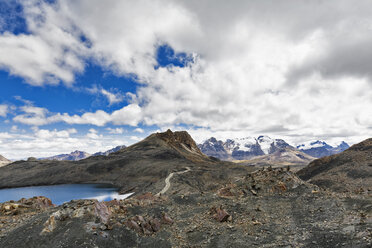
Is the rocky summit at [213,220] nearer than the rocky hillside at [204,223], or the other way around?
the rocky hillside at [204,223]

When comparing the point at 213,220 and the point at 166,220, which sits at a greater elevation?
the point at 166,220

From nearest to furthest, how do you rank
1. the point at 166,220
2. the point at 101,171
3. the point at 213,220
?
the point at 166,220 → the point at 213,220 → the point at 101,171

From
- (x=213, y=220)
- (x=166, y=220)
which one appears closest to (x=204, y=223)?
(x=213, y=220)

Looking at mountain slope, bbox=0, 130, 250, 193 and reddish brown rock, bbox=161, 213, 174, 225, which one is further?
mountain slope, bbox=0, 130, 250, 193

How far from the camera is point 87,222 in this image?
17875 millimetres

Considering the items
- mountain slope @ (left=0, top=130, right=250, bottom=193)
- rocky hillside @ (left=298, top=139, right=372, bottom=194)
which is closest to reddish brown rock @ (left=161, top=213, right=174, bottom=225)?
rocky hillside @ (left=298, top=139, right=372, bottom=194)

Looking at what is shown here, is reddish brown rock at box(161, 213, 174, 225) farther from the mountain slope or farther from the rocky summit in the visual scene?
the mountain slope

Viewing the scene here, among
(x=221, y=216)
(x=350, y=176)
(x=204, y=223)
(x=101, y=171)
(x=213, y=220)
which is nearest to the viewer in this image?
(x=204, y=223)

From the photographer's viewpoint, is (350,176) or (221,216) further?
(350,176)

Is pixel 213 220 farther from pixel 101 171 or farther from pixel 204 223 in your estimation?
pixel 101 171

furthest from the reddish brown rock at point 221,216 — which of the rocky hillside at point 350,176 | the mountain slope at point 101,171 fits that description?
the mountain slope at point 101,171

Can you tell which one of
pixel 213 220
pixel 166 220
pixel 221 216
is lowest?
pixel 213 220

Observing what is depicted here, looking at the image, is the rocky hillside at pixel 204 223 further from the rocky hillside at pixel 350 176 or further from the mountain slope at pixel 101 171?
the mountain slope at pixel 101 171

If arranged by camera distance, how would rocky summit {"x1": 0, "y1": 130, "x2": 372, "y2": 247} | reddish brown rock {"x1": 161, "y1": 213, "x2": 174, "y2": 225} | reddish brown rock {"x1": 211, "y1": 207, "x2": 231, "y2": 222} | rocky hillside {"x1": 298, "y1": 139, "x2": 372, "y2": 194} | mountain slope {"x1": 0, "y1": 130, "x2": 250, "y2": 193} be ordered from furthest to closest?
mountain slope {"x1": 0, "y1": 130, "x2": 250, "y2": 193}
rocky hillside {"x1": 298, "y1": 139, "x2": 372, "y2": 194}
reddish brown rock {"x1": 211, "y1": 207, "x2": 231, "y2": 222}
reddish brown rock {"x1": 161, "y1": 213, "x2": 174, "y2": 225}
rocky summit {"x1": 0, "y1": 130, "x2": 372, "y2": 247}
